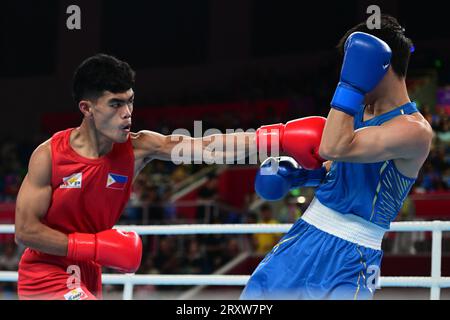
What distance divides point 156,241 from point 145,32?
6286 mm

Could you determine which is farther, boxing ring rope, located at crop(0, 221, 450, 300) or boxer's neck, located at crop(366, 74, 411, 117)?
boxing ring rope, located at crop(0, 221, 450, 300)

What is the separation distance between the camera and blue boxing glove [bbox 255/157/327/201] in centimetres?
241

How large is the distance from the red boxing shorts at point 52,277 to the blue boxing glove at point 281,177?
70cm

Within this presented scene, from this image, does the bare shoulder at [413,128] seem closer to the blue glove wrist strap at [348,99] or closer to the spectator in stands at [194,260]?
the blue glove wrist strap at [348,99]

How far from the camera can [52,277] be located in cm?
245

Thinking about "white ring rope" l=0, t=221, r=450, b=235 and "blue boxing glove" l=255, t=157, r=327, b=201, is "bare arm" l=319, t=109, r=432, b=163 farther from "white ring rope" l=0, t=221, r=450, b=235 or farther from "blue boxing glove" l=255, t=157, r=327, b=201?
"white ring rope" l=0, t=221, r=450, b=235

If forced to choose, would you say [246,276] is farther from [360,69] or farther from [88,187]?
[360,69]

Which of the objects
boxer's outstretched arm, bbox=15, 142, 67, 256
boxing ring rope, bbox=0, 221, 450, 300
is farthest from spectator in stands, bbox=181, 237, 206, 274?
boxer's outstretched arm, bbox=15, 142, 67, 256

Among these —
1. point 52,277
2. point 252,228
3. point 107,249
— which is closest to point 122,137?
point 107,249

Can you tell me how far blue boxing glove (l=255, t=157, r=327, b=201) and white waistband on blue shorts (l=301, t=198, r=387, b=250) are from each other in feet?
0.71

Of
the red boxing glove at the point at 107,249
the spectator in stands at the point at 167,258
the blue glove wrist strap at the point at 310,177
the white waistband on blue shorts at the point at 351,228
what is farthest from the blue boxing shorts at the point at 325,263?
the spectator in stands at the point at 167,258

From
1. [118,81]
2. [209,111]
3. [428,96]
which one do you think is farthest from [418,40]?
[118,81]

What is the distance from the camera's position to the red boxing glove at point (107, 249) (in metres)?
2.37

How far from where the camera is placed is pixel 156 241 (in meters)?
6.90
